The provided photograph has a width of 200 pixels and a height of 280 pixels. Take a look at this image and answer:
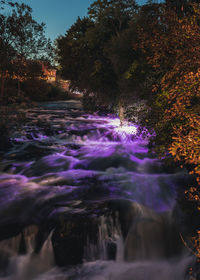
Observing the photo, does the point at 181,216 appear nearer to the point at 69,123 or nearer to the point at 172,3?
the point at 172,3

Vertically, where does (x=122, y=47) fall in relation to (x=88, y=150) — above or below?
above

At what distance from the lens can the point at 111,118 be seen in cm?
1761

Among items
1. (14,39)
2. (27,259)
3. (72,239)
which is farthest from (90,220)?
(14,39)

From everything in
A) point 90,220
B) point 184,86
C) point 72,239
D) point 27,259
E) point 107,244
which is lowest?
point 27,259

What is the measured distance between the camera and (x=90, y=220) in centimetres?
437

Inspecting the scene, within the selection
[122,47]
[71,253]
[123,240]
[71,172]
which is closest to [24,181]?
[71,172]

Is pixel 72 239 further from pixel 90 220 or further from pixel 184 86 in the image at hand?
pixel 184 86

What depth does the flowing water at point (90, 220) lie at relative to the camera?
397 cm

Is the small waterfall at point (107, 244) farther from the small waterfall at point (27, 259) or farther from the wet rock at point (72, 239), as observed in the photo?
the small waterfall at point (27, 259)

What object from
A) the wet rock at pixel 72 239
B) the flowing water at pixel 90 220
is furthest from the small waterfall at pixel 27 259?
the wet rock at pixel 72 239

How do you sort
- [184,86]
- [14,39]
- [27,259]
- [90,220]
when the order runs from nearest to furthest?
[27,259], [184,86], [90,220], [14,39]

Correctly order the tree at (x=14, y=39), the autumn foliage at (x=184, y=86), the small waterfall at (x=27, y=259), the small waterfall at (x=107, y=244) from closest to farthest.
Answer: the autumn foliage at (x=184, y=86) → the small waterfall at (x=27, y=259) → the small waterfall at (x=107, y=244) → the tree at (x=14, y=39)

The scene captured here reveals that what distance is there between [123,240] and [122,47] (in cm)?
944

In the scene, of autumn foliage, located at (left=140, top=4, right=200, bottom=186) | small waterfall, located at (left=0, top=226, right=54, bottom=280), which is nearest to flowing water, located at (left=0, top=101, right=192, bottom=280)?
small waterfall, located at (left=0, top=226, right=54, bottom=280)
